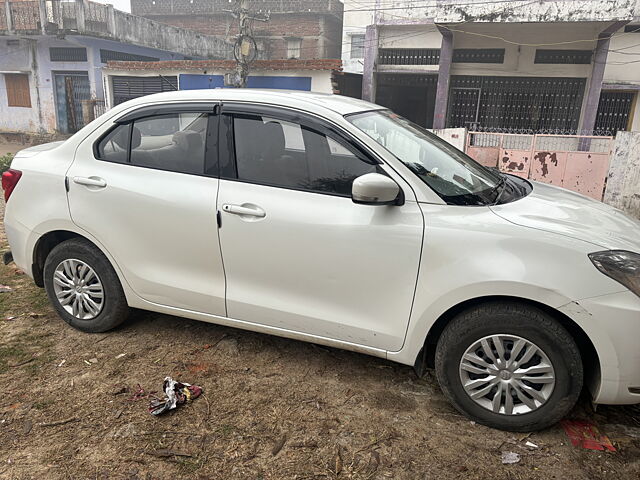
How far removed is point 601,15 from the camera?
1226cm

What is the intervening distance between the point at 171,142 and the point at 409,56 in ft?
51.6

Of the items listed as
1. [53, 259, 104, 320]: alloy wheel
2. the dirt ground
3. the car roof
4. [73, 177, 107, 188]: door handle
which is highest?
the car roof

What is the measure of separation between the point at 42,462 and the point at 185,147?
1939mm

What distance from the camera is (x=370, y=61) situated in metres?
17.2

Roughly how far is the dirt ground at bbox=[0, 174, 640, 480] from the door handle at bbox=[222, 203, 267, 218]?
1.04m

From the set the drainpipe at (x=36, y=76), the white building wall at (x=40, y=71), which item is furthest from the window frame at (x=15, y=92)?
the drainpipe at (x=36, y=76)

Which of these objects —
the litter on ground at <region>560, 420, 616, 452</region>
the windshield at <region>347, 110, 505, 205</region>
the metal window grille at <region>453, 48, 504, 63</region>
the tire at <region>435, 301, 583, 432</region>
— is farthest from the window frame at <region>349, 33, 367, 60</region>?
the litter on ground at <region>560, 420, 616, 452</region>

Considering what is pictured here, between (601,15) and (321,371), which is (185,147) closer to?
(321,371)

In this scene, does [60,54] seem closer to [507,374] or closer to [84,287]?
[84,287]

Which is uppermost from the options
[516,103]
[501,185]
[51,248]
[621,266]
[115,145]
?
[516,103]

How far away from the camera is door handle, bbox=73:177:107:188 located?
334 centimetres

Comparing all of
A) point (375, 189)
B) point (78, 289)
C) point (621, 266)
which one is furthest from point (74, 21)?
point (621, 266)

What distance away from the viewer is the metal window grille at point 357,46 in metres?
21.3

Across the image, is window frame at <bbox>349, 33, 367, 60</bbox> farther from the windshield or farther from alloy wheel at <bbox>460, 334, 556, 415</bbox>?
alloy wheel at <bbox>460, 334, 556, 415</bbox>
